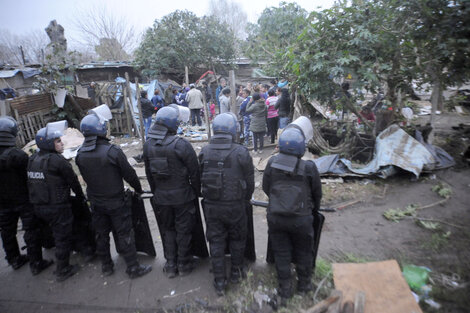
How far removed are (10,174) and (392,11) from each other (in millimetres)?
6545

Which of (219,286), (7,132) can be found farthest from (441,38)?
(7,132)

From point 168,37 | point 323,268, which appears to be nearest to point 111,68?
point 168,37

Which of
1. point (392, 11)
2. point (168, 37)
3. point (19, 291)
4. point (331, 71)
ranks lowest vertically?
point (19, 291)

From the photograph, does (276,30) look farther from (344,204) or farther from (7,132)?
(7,132)

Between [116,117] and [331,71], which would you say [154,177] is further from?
[116,117]

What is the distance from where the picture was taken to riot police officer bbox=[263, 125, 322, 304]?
2408mm

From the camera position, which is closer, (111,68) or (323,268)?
(323,268)

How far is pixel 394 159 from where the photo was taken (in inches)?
206

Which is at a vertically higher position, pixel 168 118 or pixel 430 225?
pixel 168 118

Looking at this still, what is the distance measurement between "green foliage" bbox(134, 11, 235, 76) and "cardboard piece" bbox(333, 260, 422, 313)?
1556 cm

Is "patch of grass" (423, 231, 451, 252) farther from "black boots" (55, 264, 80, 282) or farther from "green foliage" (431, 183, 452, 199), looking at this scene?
"black boots" (55, 264, 80, 282)

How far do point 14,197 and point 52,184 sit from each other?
683 mm

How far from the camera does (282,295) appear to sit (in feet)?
8.79

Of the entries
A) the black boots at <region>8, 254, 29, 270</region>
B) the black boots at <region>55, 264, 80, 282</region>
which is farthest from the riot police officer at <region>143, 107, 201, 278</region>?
the black boots at <region>8, 254, 29, 270</region>
